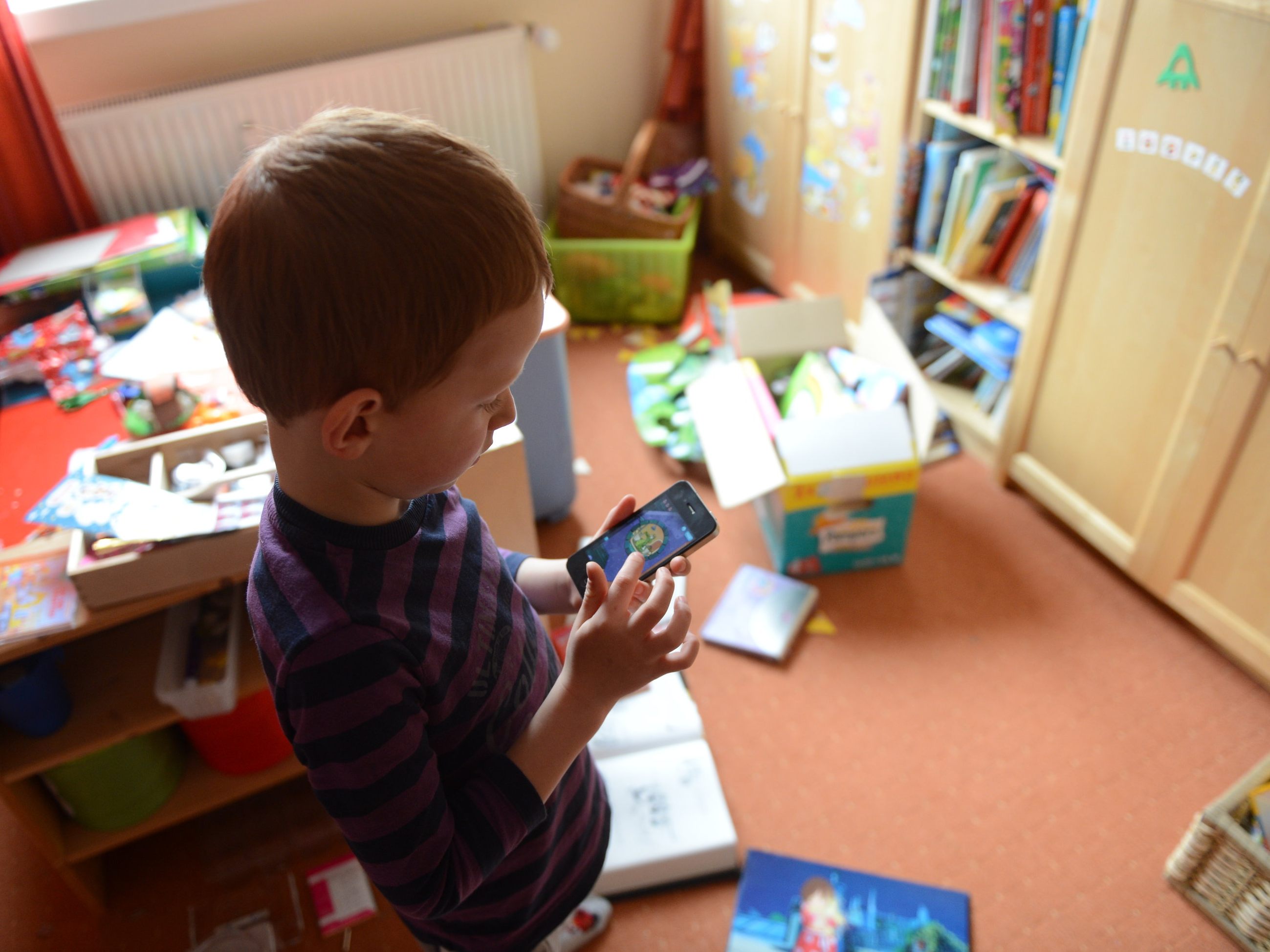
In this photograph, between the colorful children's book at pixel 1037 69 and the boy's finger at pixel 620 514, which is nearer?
the boy's finger at pixel 620 514

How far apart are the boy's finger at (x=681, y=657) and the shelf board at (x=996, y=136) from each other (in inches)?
51.1

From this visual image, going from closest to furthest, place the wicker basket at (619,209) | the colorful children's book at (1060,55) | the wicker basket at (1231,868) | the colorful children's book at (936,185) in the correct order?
1. the wicker basket at (1231,868)
2. the colorful children's book at (1060,55)
3. the colorful children's book at (936,185)
4. the wicker basket at (619,209)

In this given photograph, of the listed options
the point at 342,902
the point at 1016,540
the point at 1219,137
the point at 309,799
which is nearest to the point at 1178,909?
Result: the point at 1016,540

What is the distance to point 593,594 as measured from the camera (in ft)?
2.41

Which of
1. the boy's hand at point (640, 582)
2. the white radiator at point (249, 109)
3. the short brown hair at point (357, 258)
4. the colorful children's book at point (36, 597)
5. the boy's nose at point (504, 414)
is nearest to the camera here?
the short brown hair at point (357, 258)

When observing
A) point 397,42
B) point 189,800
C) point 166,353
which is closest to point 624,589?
point 189,800

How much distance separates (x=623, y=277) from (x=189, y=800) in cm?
173

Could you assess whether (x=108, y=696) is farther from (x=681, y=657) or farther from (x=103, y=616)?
(x=681, y=657)

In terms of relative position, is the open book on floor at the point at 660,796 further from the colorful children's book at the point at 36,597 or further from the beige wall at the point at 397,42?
the beige wall at the point at 397,42

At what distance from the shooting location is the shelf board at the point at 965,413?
2059 millimetres

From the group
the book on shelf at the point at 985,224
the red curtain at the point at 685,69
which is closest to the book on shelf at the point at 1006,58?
the book on shelf at the point at 985,224

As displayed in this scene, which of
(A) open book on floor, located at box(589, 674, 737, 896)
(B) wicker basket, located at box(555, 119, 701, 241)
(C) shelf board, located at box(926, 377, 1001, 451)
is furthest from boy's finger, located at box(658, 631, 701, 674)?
(B) wicker basket, located at box(555, 119, 701, 241)

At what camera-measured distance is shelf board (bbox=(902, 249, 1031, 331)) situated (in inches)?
73.9

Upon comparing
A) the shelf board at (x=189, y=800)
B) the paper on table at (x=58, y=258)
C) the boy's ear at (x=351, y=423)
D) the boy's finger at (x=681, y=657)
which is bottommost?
the shelf board at (x=189, y=800)
